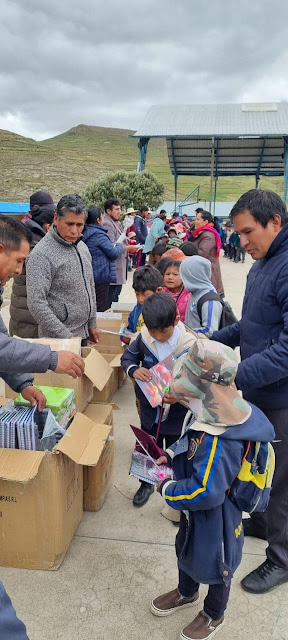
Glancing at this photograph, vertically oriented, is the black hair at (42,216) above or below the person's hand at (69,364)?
above

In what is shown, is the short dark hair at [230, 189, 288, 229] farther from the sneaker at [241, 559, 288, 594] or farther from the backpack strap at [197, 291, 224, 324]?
the sneaker at [241, 559, 288, 594]

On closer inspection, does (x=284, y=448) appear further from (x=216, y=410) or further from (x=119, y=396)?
(x=119, y=396)

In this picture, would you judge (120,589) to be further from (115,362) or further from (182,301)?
(115,362)

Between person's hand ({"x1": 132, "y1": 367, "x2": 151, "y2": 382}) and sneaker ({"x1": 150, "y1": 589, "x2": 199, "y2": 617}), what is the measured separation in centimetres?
101

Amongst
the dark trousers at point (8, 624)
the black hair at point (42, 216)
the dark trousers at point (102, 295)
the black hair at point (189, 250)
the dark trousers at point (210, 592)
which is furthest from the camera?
the dark trousers at point (102, 295)

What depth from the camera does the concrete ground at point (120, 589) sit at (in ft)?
6.02

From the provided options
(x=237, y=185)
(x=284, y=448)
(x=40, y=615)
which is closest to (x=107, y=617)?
(x=40, y=615)

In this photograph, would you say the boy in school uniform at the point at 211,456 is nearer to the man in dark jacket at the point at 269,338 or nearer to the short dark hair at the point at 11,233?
the man in dark jacket at the point at 269,338

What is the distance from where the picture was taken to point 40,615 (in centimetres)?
189

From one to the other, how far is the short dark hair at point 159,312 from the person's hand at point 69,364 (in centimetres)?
42

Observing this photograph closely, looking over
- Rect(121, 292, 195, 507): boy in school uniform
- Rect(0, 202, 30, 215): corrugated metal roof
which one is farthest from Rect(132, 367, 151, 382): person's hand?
Rect(0, 202, 30, 215): corrugated metal roof

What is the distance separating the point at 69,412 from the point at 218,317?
4.02ft

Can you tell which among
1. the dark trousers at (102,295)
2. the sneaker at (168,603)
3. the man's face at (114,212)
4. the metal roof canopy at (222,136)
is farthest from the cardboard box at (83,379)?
the metal roof canopy at (222,136)

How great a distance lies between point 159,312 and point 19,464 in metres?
0.98
